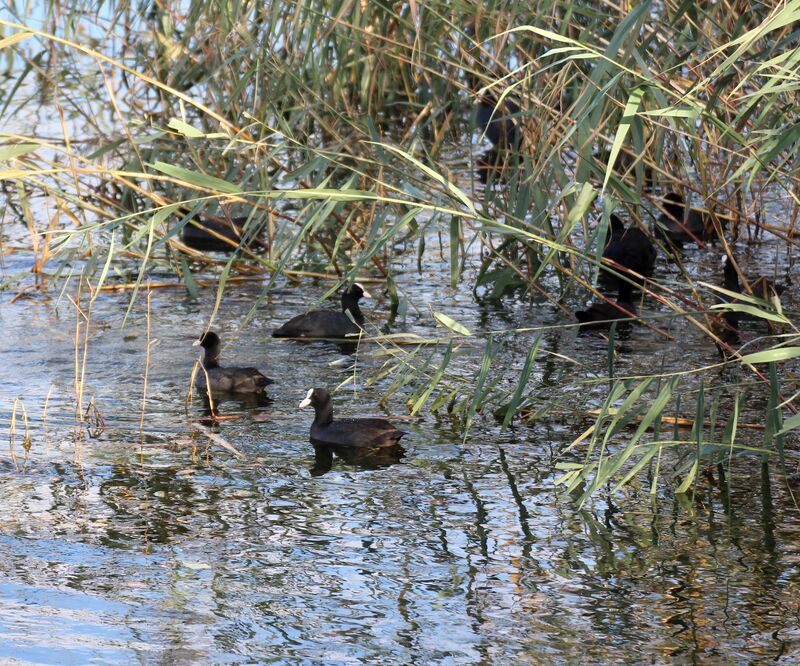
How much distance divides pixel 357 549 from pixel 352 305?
4.03m

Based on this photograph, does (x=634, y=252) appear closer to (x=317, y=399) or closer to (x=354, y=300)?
(x=354, y=300)

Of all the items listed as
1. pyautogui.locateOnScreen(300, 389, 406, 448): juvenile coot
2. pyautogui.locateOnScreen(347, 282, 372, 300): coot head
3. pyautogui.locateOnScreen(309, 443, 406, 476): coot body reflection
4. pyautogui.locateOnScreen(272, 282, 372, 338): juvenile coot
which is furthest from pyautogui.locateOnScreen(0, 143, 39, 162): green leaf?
pyautogui.locateOnScreen(347, 282, 372, 300): coot head

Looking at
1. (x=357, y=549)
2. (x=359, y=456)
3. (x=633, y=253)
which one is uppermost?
(x=633, y=253)

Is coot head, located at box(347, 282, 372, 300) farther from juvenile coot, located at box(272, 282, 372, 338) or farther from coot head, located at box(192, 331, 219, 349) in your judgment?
coot head, located at box(192, 331, 219, 349)

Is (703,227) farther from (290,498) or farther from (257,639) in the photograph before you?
(257,639)

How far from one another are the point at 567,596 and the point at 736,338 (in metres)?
4.13

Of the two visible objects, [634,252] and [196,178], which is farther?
[634,252]

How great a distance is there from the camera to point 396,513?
599 centimetres

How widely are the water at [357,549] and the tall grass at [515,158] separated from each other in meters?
0.29

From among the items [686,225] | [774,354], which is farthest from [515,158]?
[686,225]

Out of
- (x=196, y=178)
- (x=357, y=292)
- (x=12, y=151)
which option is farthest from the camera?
(x=357, y=292)

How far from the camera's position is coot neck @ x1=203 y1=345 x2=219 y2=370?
8.12 meters

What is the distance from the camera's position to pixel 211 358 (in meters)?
8.18

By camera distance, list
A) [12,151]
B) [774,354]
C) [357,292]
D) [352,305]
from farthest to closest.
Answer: [357,292] < [352,305] < [12,151] < [774,354]
